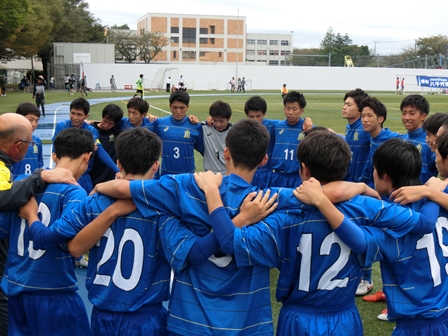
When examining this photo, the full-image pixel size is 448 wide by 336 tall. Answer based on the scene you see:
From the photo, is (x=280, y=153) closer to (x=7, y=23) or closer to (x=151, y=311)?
(x=151, y=311)

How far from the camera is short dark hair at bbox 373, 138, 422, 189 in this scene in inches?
114

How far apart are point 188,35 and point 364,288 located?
98.3 meters

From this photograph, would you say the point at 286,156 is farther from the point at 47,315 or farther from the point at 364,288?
the point at 47,315

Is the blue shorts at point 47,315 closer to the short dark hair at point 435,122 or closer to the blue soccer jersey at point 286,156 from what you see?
the short dark hair at point 435,122

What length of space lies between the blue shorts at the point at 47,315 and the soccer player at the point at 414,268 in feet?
6.05

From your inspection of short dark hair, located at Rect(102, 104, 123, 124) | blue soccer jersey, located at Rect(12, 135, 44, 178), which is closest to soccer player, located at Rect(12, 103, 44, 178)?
blue soccer jersey, located at Rect(12, 135, 44, 178)

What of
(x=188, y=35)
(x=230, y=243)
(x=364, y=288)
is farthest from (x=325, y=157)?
(x=188, y=35)

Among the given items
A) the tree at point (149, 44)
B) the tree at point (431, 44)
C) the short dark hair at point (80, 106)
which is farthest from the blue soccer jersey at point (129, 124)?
the tree at point (431, 44)

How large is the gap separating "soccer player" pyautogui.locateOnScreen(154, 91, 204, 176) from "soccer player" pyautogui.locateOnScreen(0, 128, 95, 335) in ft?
12.1

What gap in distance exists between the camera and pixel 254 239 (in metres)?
2.61

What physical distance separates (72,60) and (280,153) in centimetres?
5814

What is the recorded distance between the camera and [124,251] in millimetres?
2857

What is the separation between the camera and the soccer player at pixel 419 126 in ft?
18.5

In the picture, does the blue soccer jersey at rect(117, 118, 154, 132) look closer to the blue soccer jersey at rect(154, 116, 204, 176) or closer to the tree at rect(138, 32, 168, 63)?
the blue soccer jersey at rect(154, 116, 204, 176)
